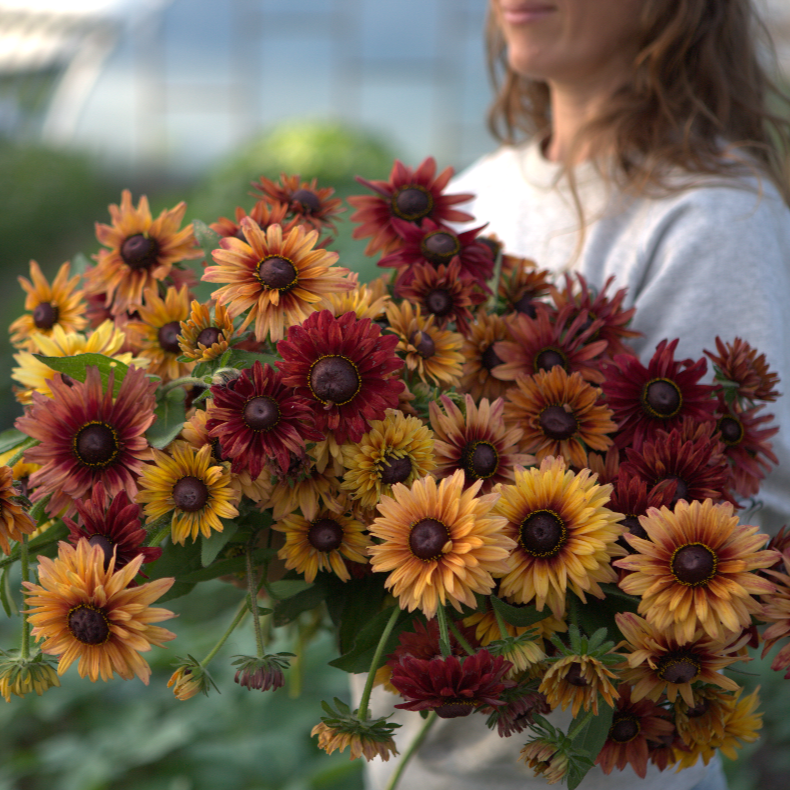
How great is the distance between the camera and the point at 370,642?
0.62 metres

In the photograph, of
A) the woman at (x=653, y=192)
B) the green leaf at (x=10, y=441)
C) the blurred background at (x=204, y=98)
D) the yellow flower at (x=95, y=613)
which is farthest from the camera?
the blurred background at (x=204, y=98)

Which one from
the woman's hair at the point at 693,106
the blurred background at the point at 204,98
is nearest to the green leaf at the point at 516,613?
the woman's hair at the point at 693,106

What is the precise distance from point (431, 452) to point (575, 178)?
59 centimetres

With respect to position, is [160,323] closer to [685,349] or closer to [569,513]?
[569,513]

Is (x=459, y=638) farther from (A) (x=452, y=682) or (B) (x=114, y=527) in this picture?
(B) (x=114, y=527)

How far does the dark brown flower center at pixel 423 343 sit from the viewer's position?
58cm

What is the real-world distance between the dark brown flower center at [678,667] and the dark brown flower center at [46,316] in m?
0.57

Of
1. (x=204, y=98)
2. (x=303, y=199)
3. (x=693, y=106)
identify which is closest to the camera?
(x=303, y=199)

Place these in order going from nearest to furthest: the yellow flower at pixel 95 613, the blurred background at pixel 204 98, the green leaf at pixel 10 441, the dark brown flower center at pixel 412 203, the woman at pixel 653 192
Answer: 1. the yellow flower at pixel 95 613
2. the green leaf at pixel 10 441
3. the dark brown flower center at pixel 412 203
4. the woman at pixel 653 192
5. the blurred background at pixel 204 98

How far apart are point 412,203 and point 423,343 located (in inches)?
7.1

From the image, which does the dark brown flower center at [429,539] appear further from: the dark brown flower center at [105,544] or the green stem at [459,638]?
the dark brown flower center at [105,544]

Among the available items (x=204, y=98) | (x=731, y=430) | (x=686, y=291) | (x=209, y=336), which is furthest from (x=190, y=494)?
(x=204, y=98)

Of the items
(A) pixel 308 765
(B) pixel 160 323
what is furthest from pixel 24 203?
(B) pixel 160 323

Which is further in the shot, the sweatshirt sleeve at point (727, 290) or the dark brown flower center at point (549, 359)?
the sweatshirt sleeve at point (727, 290)
